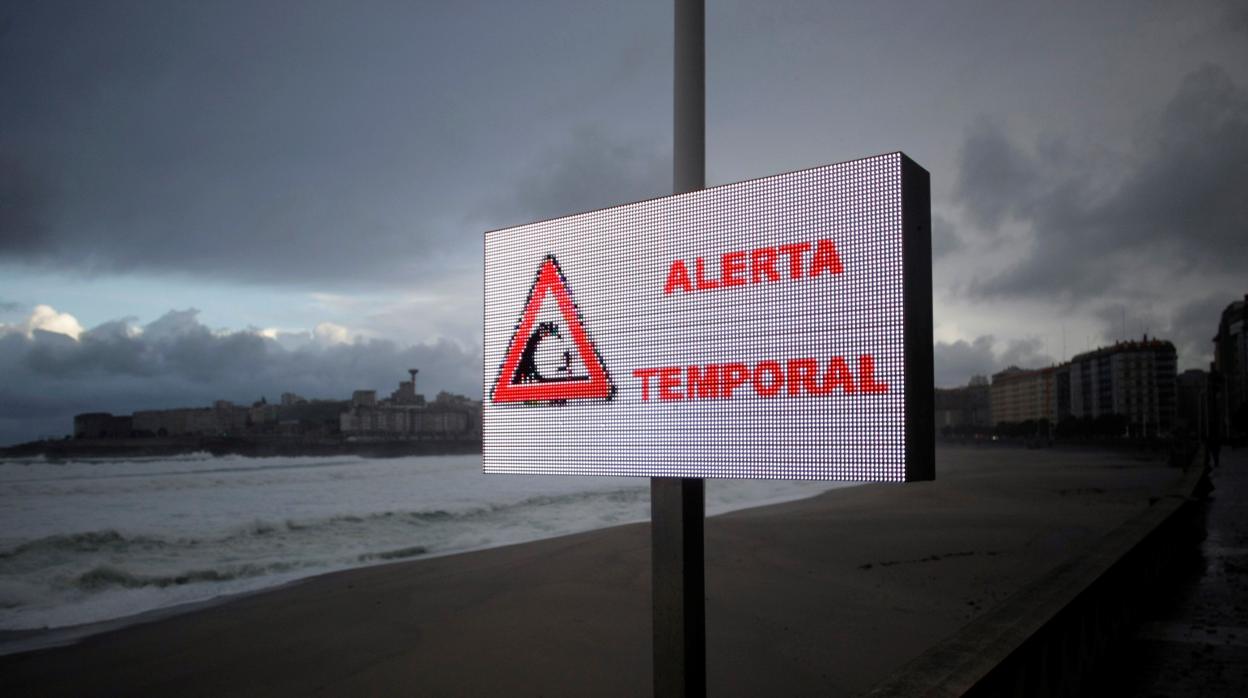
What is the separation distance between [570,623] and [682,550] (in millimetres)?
7290

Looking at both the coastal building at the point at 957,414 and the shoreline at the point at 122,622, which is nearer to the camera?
the shoreline at the point at 122,622

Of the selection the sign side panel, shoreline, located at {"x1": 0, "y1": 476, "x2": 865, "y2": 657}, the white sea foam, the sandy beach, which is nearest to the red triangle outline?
the sign side panel

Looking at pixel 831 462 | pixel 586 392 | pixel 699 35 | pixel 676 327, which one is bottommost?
pixel 831 462

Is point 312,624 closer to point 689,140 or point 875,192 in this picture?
point 689,140

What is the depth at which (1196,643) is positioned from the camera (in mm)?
6824

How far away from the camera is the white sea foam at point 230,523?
58.7 ft

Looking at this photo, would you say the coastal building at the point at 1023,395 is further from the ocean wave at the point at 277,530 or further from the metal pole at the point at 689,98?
the metal pole at the point at 689,98

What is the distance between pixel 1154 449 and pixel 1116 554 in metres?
73.8

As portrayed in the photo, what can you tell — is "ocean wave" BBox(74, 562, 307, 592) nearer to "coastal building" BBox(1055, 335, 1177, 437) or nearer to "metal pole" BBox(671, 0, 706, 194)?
"metal pole" BBox(671, 0, 706, 194)

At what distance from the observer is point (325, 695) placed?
815 cm

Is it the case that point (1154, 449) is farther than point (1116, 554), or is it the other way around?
point (1154, 449)

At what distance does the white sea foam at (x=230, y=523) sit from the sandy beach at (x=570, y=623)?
13.5 ft

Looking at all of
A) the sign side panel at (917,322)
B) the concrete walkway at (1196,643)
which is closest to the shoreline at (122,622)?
the concrete walkway at (1196,643)

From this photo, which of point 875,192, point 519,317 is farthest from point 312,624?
point 875,192
